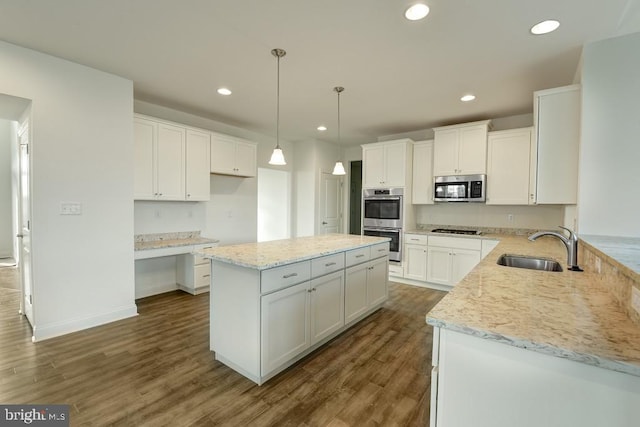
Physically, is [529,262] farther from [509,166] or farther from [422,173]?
[422,173]

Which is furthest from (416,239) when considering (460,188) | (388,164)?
(388,164)

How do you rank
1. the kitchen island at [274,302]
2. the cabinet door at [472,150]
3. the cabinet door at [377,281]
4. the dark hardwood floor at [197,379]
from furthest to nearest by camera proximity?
the cabinet door at [472,150] → the cabinet door at [377,281] → the kitchen island at [274,302] → the dark hardwood floor at [197,379]

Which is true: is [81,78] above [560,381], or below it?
above

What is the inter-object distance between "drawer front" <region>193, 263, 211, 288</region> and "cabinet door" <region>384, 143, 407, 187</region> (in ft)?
10.5

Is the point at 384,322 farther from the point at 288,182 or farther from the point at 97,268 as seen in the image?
the point at 288,182

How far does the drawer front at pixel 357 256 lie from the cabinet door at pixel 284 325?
661 millimetres

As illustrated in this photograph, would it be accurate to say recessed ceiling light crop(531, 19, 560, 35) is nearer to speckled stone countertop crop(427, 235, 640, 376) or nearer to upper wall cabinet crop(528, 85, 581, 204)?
upper wall cabinet crop(528, 85, 581, 204)

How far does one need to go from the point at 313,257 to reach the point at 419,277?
9.39 feet

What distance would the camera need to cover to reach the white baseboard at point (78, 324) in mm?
2692

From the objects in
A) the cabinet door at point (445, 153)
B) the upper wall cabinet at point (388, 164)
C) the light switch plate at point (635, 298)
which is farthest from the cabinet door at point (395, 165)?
the light switch plate at point (635, 298)

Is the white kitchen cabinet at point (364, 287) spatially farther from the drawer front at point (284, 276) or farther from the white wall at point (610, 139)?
the white wall at point (610, 139)

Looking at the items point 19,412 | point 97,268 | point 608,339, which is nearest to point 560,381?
point 608,339

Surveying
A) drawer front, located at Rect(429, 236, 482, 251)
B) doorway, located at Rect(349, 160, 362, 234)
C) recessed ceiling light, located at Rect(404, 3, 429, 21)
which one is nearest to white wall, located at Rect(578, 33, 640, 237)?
recessed ceiling light, located at Rect(404, 3, 429, 21)

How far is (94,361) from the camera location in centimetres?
235
